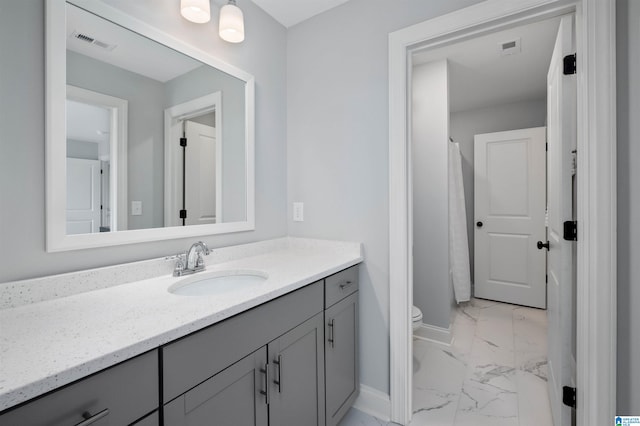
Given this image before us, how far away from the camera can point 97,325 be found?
29.6 inches

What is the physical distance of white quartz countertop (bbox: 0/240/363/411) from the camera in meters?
0.55

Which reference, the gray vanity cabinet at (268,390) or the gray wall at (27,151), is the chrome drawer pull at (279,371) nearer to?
the gray vanity cabinet at (268,390)

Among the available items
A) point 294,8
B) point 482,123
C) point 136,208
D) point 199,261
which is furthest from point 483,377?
point 482,123

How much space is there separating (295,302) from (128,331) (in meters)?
0.59

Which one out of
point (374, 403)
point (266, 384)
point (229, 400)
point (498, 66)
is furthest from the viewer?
point (498, 66)

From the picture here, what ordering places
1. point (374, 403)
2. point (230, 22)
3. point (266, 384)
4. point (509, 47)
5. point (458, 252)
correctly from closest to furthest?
point (266, 384), point (230, 22), point (374, 403), point (509, 47), point (458, 252)

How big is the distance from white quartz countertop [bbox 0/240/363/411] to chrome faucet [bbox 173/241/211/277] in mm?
62

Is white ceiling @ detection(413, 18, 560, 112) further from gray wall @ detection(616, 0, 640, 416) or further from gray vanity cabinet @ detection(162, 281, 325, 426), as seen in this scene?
gray vanity cabinet @ detection(162, 281, 325, 426)

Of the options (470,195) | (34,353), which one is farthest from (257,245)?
(470,195)

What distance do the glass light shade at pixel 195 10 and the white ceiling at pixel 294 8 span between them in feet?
1.65

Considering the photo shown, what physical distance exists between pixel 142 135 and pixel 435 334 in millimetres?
2546

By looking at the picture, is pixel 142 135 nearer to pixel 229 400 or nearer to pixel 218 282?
pixel 218 282

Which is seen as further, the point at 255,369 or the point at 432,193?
the point at 432,193

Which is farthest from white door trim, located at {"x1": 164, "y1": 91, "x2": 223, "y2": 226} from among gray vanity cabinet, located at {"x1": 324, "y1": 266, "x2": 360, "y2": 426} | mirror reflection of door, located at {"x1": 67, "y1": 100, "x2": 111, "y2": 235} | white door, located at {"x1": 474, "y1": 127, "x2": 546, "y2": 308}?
white door, located at {"x1": 474, "y1": 127, "x2": 546, "y2": 308}
